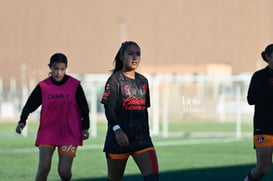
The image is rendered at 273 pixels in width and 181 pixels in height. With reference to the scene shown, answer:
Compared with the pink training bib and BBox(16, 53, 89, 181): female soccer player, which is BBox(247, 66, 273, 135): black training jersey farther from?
the pink training bib

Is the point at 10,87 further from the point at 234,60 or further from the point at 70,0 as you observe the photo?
the point at 234,60

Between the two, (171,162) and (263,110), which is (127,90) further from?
(171,162)

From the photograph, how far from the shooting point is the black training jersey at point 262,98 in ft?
32.0

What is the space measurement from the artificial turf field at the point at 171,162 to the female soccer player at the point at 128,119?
512 centimetres

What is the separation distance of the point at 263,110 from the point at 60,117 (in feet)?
8.33

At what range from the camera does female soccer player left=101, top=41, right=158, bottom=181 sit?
8.46m

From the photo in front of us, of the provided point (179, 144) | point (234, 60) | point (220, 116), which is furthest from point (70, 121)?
point (234, 60)

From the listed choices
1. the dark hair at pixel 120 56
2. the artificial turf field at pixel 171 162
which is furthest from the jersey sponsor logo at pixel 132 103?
the artificial turf field at pixel 171 162

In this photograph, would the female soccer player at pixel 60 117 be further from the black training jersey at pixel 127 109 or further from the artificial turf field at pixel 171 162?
the artificial turf field at pixel 171 162

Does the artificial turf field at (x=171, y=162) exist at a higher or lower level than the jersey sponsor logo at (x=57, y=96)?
lower

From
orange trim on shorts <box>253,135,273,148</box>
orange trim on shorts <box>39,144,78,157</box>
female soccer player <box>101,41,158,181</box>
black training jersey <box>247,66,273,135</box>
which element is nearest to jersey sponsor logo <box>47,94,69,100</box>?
orange trim on shorts <box>39,144,78,157</box>

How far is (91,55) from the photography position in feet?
254

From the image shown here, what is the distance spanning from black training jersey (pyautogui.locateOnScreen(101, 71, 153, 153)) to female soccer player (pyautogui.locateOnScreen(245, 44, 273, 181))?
1821 millimetres

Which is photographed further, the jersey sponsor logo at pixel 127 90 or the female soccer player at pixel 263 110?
the female soccer player at pixel 263 110
